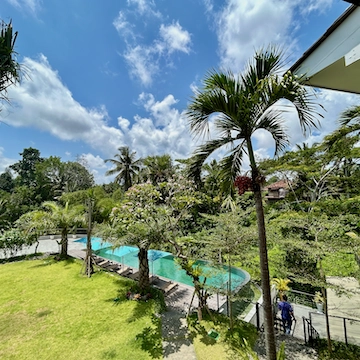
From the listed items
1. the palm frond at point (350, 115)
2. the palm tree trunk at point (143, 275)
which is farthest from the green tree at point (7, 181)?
Answer: the palm frond at point (350, 115)

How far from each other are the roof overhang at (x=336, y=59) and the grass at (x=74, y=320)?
25.5 ft

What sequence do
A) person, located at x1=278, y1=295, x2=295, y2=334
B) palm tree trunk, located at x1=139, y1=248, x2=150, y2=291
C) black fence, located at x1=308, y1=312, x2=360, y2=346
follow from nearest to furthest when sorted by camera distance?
black fence, located at x1=308, y1=312, x2=360, y2=346 < person, located at x1=278, y1=295, x2=295, y2=334 < palm tree trunk, located at x1=139, y1=248, x2=150, y2=291

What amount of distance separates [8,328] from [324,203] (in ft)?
45.3

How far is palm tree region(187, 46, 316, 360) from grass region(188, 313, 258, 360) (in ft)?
9.03

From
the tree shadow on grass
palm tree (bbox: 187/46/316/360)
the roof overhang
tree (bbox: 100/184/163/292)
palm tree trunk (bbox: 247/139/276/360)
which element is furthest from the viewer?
tree (bbox: 100/184/163/292)

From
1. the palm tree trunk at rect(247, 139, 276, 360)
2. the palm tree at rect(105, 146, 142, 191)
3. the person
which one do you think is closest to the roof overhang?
the palm tree trunk at rect(247, 139, 276, 360)

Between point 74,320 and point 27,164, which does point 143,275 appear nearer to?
point 74,320

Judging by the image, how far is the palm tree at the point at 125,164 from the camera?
25556mm

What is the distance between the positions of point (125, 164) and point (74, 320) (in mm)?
19355

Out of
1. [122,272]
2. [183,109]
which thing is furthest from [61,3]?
[122,272]

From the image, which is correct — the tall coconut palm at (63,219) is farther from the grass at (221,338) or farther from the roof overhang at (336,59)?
the roof overhang at (336,59)

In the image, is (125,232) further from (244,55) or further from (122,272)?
(244,55)

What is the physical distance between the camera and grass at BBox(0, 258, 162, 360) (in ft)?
20.9

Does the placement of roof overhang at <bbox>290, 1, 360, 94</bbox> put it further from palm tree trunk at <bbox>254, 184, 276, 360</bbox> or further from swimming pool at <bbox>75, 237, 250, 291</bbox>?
swimming pool at <bbox>75, 237, 250, 291</bbox>
